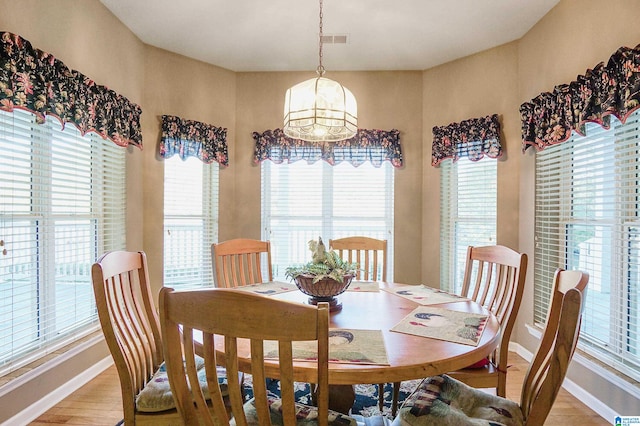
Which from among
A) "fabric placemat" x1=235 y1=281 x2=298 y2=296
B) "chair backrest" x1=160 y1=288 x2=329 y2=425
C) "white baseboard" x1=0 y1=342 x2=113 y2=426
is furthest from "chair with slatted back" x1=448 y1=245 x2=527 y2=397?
"white baseboard" x1=0 y1=342 x2=113 y2=426

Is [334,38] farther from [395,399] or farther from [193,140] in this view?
[395,399]

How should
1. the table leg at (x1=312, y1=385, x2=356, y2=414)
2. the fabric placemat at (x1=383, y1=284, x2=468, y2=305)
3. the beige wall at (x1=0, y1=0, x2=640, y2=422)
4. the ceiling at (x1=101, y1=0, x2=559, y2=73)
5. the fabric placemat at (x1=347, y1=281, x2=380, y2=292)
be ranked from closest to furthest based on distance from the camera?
the table leg at (x1=312, y1=385, x2=356, y2=414) → the fabric placemat at (x1=383, y1=284, x2=468, y2=305) → the fabric placemat at (x1=347, y1=281, x2=380, y2=292) → the beige wall at (x1=0, y1=0, x2=640, y2=422) → the ceiling at (x1=101, y1=0, x2=559, y2=73)

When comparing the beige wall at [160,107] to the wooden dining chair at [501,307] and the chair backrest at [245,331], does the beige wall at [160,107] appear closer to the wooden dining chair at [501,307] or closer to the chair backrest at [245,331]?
the wooden dining chair at [501,307]

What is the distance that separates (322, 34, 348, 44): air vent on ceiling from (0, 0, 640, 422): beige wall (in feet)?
2.11

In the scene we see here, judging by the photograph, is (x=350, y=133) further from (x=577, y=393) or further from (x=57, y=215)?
(x=577, y=393)

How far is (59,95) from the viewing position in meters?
2.24

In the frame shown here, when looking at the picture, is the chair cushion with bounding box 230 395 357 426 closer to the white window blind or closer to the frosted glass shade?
the frosted glass shade

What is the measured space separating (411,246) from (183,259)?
2.35 metres

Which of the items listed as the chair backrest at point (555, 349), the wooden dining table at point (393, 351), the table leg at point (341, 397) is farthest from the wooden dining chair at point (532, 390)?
the table leg at point (341, 397)

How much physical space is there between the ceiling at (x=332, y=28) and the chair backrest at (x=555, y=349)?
2.29 metres

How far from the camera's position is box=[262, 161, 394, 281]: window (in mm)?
3877

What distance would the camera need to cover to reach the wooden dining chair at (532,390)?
99 cm

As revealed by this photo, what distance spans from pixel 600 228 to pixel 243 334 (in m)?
2.51

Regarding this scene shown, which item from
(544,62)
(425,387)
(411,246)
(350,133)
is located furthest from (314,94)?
(411,246)
